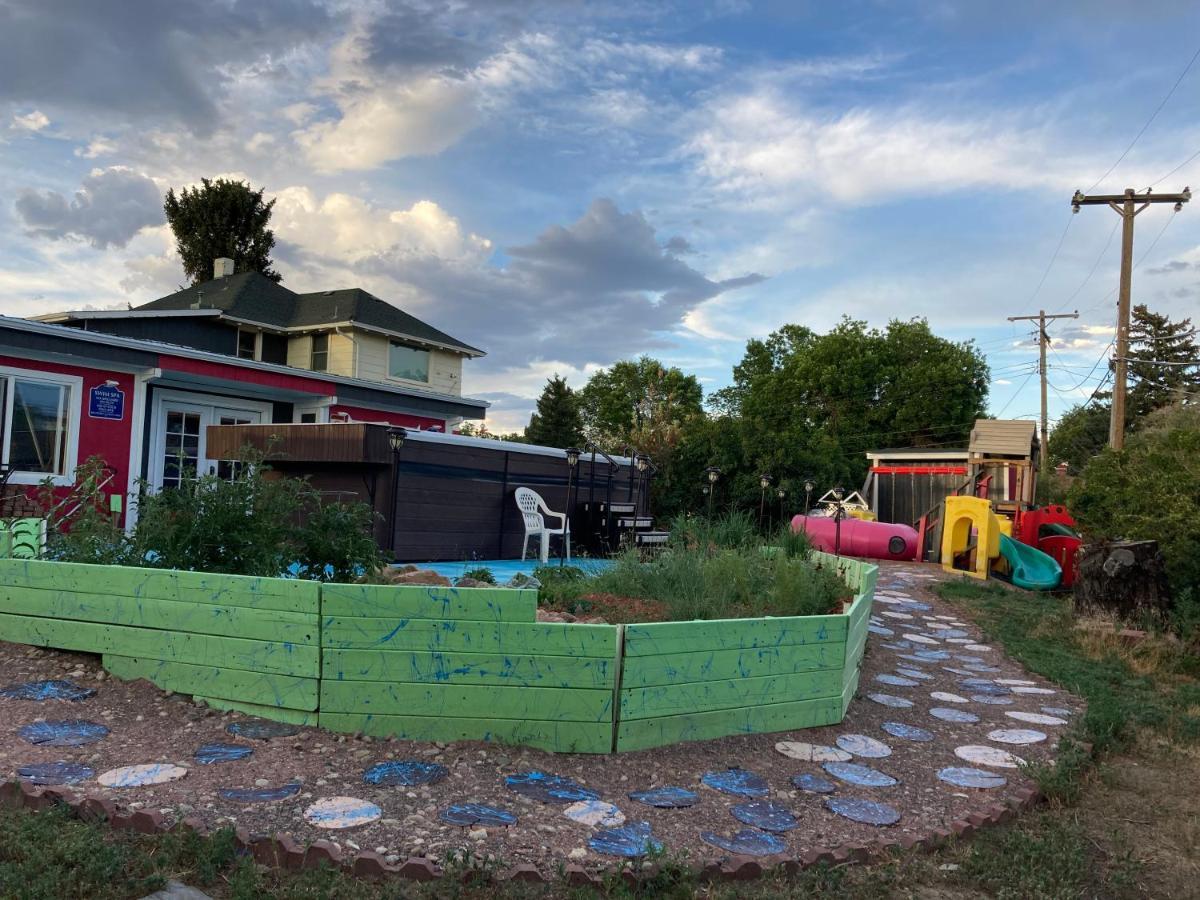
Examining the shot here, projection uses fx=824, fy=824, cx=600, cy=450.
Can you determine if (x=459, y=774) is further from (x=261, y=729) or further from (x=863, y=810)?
(x=863, y=810)

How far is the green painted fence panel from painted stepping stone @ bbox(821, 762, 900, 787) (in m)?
1.54

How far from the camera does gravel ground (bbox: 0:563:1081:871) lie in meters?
2.63

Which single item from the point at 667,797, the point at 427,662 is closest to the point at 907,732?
the point at 667,797

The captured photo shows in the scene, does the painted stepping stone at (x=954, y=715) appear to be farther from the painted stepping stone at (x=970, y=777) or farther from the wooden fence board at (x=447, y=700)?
the wooden fence board at (x=447, y=700)

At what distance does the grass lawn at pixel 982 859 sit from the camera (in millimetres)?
2215

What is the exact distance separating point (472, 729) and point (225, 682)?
1.13 metres

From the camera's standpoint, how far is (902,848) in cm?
283

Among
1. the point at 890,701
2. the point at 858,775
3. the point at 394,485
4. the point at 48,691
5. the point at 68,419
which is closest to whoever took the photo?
the point at 858,775

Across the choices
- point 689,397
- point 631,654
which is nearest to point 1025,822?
point 631,654

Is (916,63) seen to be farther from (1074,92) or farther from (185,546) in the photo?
(185,546)

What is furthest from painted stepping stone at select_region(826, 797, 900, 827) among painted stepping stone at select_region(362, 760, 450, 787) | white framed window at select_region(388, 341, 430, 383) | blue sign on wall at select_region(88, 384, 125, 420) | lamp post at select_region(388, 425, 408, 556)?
white framed window at select_region(388, 341, 430, 383)

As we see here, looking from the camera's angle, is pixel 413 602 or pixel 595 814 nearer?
pixel 595 814

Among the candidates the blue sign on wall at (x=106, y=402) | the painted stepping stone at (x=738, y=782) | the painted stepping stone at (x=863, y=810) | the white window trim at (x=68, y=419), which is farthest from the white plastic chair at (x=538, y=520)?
the painted stepping stone at (x=863, y=810)

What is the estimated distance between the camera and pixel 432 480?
984 centimetres
